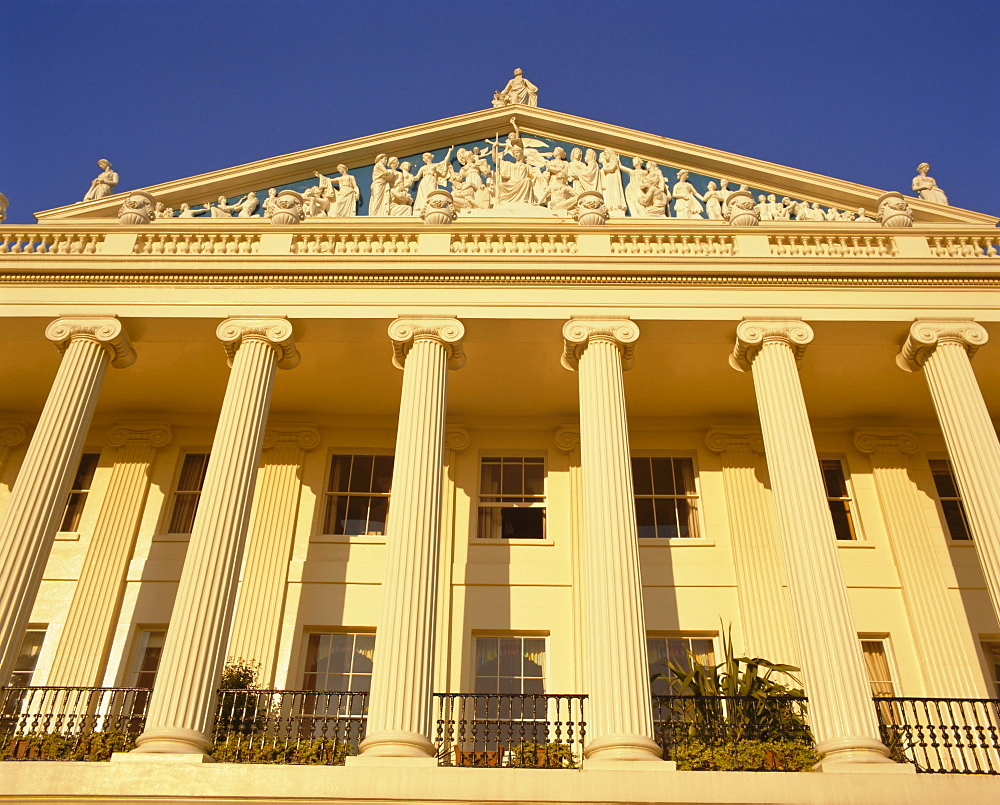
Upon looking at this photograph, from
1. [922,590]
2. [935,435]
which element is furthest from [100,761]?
[935,435]

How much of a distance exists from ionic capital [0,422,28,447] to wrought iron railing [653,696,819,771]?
44.4 feet

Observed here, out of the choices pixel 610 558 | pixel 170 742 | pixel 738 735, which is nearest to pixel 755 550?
pixel 610 558

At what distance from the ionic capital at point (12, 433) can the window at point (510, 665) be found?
1004cm

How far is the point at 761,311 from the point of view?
15.5 meters

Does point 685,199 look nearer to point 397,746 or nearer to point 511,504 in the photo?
point 511,504

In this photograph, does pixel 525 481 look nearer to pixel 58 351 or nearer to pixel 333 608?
pixel 333 608

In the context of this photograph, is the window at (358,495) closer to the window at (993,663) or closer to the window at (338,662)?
the window at (338,662)

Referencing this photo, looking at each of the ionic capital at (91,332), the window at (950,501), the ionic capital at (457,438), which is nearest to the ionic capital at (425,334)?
the ionic capital at (457,438)

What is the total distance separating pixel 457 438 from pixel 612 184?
5900 mm

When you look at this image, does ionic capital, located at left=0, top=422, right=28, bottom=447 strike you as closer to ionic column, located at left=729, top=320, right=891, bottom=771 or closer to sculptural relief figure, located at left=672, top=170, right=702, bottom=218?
sculptural relief figure, located at left=672, top=170, right=702, bottom=218

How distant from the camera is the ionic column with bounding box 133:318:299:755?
11500mm

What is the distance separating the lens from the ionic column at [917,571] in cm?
1570

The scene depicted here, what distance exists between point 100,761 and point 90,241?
9246mm

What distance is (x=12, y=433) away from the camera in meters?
18.6
